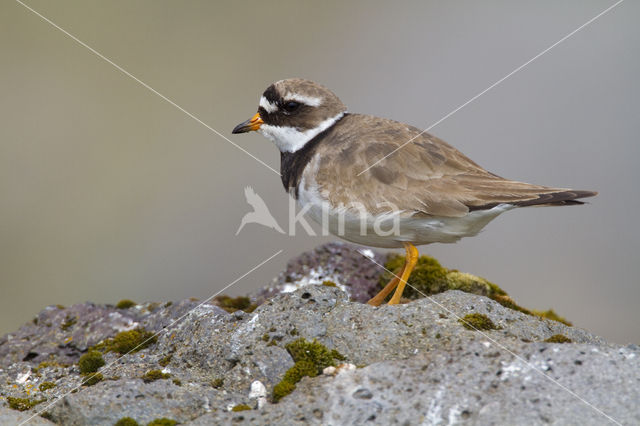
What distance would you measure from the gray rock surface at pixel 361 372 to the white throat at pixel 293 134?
8.17 feet

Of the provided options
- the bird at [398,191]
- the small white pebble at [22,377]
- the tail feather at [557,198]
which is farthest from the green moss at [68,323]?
the tail feather at [557,198]

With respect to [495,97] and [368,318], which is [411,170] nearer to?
[368,318]

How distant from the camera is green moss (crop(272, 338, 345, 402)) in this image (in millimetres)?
5029

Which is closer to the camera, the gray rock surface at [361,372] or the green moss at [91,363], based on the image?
the gray rock surface at [361,372]

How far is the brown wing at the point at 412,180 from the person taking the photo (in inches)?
272

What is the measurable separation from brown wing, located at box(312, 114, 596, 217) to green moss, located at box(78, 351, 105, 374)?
283cm

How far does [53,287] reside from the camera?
46.0ft

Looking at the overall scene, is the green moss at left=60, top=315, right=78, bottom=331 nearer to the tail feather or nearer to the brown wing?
the brown wing

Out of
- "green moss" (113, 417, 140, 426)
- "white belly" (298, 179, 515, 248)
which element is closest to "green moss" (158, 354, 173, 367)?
"green moss" (113, 417, 140, 426)

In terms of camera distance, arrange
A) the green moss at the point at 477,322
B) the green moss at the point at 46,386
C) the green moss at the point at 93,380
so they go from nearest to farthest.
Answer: the green moss at the point at 93,380 → the green moss at the point at 477,322 → the green moss at the point at 46,386

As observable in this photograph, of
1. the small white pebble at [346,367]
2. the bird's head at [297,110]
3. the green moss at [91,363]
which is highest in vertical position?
the bird's head at [297,110]

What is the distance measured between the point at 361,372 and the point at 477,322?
1.31 metres

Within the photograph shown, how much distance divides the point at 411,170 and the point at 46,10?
47.3 feet

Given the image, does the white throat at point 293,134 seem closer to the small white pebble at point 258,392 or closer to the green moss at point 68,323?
the green moss at point 68,323
